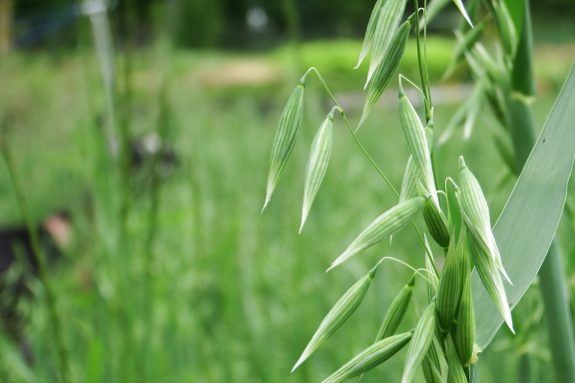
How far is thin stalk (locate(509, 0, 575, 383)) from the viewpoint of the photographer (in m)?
0.27

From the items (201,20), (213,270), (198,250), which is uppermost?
(198,250)

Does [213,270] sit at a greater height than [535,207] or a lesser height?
lesser

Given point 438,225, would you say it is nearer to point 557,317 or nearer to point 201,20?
point 557,317

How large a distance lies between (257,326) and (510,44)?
1.90 feet

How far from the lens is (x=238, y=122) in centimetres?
342

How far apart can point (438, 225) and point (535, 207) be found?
47 mm

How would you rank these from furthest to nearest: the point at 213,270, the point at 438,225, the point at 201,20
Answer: the point at 201,20
the point at 213,270
the point at 438,225

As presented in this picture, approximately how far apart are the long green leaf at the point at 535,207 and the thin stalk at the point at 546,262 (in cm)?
8

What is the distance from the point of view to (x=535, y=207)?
0.72ft

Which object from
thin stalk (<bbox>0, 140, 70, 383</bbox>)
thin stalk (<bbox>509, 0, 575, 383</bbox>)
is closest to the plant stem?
thin stalk (<bbox>509, 0, 575, 383</bbox>)

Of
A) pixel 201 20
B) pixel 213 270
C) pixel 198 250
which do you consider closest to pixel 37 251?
pixel 198 250

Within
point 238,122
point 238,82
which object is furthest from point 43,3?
point 238,122

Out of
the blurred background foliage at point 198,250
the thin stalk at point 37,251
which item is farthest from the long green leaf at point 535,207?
the thin stalk at point 37,251

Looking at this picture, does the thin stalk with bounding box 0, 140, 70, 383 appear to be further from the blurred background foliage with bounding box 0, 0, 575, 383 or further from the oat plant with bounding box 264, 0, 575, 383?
the oat plant with bounding box 264, 0, 575, 383
